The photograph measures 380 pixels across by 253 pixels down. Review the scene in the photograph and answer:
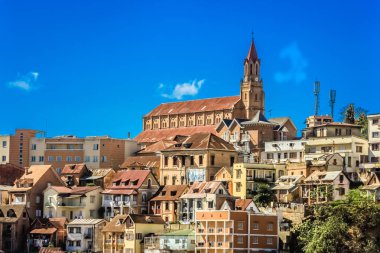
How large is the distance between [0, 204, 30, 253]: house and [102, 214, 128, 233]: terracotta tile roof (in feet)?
37.4

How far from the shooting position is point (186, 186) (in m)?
106

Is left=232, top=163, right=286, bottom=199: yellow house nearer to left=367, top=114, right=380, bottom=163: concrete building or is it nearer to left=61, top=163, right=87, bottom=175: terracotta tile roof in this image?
left=367, top=114, right=380, bottom=163: concrete building

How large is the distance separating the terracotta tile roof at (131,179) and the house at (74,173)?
8938 millimetres

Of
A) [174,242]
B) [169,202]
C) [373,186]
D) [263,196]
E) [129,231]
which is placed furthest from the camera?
[169,202]

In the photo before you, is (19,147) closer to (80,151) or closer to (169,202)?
(80,151)

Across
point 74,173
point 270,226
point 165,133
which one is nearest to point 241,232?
point 270,226

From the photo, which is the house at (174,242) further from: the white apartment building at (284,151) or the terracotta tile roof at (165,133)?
the terracotta tile roof at (165,133)

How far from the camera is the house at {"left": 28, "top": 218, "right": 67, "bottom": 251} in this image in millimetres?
104062

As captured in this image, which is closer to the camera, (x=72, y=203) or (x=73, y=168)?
(x=72, y=203)

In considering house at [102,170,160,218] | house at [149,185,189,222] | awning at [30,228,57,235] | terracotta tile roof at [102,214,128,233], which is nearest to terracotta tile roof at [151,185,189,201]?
house at [149,185,189,222]

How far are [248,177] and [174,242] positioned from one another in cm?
1470

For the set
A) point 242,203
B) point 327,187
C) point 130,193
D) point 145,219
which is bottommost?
point 145,219

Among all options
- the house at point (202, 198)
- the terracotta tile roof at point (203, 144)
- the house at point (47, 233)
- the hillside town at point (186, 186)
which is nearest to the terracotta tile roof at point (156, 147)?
the hillside town at point (186, 186)

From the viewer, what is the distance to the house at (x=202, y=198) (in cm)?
9894
